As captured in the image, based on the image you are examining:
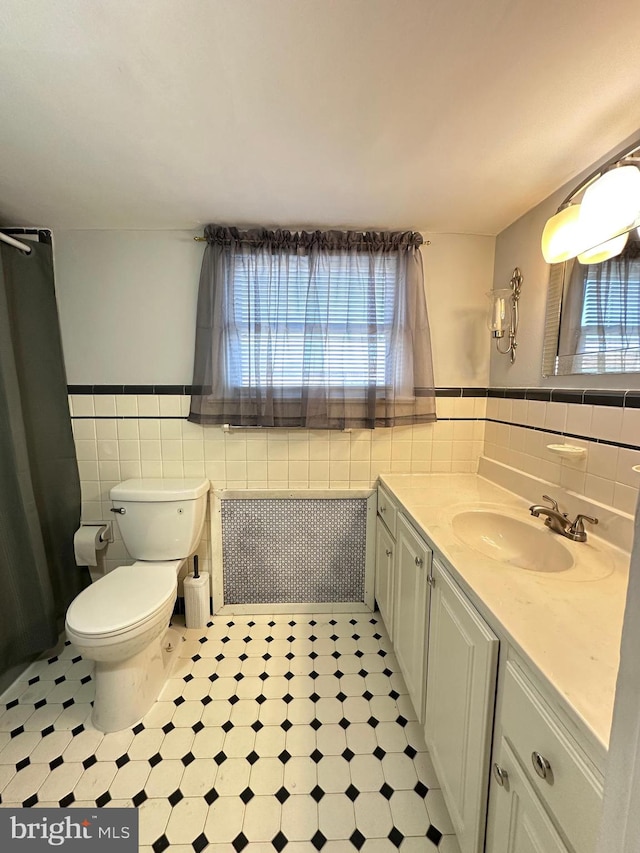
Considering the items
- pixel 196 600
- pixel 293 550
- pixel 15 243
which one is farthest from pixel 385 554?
pixel 15 243

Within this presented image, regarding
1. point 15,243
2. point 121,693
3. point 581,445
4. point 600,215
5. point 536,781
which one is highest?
point 15,243

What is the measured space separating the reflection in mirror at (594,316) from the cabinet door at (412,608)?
90 cm

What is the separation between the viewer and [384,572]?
5.71 feet

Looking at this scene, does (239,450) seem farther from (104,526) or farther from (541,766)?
(541,766)

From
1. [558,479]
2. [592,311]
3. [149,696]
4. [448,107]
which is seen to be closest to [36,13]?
[448,107]

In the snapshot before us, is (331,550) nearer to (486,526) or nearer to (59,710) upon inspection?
(486,526)

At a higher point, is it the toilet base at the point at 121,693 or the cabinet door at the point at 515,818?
the cabinet door at the point at 515,818

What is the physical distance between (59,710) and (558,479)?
2.25m

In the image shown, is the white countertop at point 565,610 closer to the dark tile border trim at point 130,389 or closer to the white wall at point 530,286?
the white wall at point 530,286

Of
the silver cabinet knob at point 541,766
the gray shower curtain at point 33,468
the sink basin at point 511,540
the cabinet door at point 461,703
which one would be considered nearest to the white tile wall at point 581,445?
the sink basin at point 511,540

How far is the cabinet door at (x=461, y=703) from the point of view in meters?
0.79

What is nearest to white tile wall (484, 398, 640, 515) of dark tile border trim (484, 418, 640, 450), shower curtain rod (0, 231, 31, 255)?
dark tile border trim (484, 418, 640, 450)

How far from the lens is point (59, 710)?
1.40 metres

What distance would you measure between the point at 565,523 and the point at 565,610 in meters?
0.48
